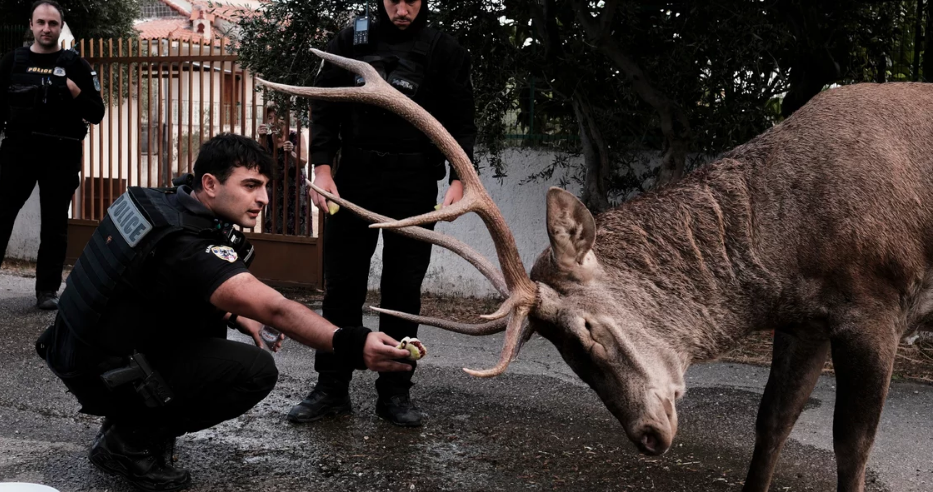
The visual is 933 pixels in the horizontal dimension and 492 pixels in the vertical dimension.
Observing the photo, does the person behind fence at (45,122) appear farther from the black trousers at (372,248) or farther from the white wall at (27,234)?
the white wall at (27,234)

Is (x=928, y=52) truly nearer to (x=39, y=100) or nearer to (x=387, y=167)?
(x=387, y=167)

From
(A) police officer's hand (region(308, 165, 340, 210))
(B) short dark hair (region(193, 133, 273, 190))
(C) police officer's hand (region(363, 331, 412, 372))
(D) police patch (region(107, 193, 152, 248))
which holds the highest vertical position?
(B) short dark hair (region(193, 133, 273, 190))

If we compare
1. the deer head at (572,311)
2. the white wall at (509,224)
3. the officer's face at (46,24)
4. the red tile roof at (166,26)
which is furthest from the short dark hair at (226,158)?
the red tile roof at (166,26)

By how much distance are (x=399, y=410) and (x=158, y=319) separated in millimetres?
1433

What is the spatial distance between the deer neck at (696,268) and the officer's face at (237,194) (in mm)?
1393

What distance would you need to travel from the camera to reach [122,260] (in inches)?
141

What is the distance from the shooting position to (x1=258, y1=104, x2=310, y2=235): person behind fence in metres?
8.92

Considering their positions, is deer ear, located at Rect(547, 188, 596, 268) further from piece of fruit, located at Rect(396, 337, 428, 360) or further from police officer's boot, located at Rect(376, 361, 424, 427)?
police officer's boot, located at Rect(376, 361, 424, 427)

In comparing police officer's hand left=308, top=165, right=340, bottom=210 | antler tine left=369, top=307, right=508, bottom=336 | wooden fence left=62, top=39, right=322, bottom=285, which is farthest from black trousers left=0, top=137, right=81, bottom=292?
antler tine left=369, top=307, right=508, bottom=336

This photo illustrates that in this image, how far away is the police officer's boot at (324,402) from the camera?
4.65m

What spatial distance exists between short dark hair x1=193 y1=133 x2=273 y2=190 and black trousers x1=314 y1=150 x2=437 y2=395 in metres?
0.92

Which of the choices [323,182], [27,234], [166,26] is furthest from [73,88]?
[166,26]

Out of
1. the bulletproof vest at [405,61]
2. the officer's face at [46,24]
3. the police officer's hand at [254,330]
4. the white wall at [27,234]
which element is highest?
the officer's face at [46,24]

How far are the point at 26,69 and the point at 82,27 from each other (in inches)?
300
